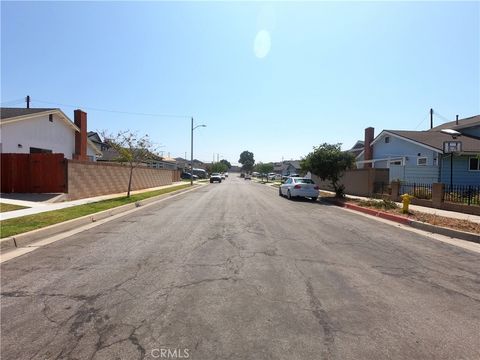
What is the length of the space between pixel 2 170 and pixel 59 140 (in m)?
10.3

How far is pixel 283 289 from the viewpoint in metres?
5.26

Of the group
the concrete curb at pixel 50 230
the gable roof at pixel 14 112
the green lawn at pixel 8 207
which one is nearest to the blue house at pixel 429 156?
the concrete curb at pixel 50 230

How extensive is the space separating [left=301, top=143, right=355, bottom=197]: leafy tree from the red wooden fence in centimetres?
1467

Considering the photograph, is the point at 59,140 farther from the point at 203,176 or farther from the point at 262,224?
the point at 203,176

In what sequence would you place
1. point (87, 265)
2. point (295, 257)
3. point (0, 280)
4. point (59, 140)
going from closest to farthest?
1. point (0, 280)
2. point (87, 265)
3. point (295, 257)
4. point (59, 140)

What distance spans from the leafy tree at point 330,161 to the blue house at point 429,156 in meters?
3.09

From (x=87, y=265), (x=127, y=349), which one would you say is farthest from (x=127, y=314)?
(x=87, y=265)

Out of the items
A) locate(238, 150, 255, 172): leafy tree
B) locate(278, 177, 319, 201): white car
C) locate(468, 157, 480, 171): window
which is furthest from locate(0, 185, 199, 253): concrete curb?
locate(238, 150, 255, 172): leafy tree

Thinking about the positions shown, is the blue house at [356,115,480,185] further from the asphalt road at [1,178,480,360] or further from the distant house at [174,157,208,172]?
the distant house at [174,157,208,172]

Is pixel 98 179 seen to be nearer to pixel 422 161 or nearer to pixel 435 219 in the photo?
pixel 435 219

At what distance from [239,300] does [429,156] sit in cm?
2478

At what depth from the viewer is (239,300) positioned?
4801mm

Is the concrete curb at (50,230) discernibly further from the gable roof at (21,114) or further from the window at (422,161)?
the window at (422,161)

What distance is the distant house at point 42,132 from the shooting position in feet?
71.9
